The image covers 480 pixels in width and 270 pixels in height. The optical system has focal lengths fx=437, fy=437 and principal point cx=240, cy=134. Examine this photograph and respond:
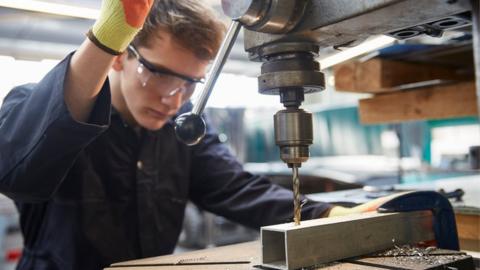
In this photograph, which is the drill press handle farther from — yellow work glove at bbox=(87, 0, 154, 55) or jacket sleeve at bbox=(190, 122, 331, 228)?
jacket sleeve at bbox=(190, 122, 331, 228)

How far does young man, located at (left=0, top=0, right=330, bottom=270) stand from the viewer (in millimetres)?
894

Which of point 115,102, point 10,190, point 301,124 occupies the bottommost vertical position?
point 10,190

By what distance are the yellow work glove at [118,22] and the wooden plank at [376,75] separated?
1.11m

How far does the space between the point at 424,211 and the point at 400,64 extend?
92 cm

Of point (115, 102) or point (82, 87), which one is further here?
point (115, 102)

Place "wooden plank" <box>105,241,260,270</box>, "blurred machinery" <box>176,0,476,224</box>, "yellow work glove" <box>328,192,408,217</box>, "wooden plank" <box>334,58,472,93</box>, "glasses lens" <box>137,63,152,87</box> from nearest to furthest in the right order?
"blurred machinery" <box>176,0,476,224</box> < "wooden plank" <box>105,241,260,270</box> < "yellow work glove" <box>328,192,408,217</box> < "glasses lens" <box>137,63,152,87</box> < "wooden plank" <box>334,58,472,93</box>

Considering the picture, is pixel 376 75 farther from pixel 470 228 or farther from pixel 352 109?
pixel 352 109

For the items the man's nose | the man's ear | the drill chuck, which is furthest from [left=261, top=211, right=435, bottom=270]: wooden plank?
the man's ear

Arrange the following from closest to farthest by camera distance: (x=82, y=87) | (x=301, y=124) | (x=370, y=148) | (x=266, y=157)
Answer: (x=301, y=124) → (x=82, y=87) → (x=370, y=148) → (x=266, y=157)

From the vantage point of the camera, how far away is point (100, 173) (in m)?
1.31

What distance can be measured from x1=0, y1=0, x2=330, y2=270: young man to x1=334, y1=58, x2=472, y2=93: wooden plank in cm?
58

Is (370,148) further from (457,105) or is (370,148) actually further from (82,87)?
(82,87)

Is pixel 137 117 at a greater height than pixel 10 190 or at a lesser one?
greater

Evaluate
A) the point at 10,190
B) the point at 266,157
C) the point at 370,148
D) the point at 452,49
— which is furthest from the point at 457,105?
the point at 266,157
